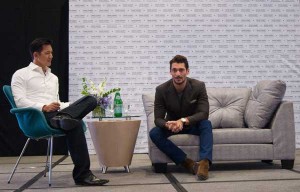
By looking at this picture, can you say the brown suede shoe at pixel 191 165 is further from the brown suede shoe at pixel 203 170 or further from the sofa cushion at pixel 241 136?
the sofa cushion at pixel 241 136

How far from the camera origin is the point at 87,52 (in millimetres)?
6191

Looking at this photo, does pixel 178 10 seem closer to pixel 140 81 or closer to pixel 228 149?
pixel 140 81

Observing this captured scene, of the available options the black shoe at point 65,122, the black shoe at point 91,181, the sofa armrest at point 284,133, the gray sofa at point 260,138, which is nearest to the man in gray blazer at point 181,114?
the gray sofa at point 260,138

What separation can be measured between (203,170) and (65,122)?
3.86 feet

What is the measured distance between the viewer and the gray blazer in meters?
4.10

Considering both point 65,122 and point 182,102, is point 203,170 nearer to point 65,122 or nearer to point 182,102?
point 182,102

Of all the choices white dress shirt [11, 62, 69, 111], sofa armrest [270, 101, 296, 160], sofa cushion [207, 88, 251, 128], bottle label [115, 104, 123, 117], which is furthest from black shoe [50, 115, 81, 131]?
sofa armrest [270, 101, 296, 160]

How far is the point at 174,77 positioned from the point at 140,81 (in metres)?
2.16

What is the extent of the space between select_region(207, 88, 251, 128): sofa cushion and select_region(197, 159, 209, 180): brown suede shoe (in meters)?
0.97

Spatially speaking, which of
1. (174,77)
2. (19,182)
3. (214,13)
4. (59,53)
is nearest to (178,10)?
(214,13)

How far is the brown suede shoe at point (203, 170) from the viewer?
3580mm

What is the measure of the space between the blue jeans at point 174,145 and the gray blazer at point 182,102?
9 centimetres

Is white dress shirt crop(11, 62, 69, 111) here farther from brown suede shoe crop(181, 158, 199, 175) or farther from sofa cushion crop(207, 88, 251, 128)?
sofa cushion crop(207, 88, 251, 128)

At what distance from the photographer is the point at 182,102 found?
4117 mm
